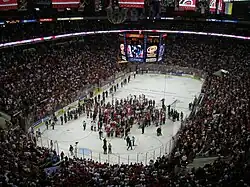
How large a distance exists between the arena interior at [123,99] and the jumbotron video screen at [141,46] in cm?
7

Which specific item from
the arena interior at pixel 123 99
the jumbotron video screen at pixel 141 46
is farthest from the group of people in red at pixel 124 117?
the jumbotron video screen at pixel 141 46

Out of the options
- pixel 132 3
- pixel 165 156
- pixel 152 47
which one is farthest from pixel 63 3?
pixel 165 156

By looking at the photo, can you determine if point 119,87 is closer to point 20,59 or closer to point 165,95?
point 165,95

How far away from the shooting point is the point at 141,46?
74.6ft

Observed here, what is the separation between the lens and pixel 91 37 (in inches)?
1774

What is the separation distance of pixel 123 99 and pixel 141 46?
23.3 ft

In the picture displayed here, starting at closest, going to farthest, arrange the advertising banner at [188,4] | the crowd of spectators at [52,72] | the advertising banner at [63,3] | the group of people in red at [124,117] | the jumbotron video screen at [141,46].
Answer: the advertising banner at [63,3] → the group of people in red at [124,117] → the advertising banner at [188,4] → the jumbotron video screen at [141,46] → the crowd of spectators at [52,72]

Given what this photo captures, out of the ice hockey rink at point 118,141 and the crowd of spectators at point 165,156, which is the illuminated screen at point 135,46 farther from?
the crowd of spectators at point 165,156

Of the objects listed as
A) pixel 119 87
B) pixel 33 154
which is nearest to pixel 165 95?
pixel 119 87

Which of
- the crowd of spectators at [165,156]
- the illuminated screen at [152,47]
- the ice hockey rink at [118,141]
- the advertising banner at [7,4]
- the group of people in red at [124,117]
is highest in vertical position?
the advertising banner at [7,4]

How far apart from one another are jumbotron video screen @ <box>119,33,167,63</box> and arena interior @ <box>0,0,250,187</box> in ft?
0.23

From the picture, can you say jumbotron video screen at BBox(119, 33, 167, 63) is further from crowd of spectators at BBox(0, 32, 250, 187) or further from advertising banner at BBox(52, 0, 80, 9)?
crowd of spectators at BBox(0, 32, 250, 187)

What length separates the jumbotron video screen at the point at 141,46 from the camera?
2273cm

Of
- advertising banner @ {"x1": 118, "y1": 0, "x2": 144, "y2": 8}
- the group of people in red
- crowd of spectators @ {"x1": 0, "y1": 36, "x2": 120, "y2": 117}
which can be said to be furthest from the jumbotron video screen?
crowd of spectators @ {"x1": 0, "y1": 36, "x2": 120, "y2": 117}
